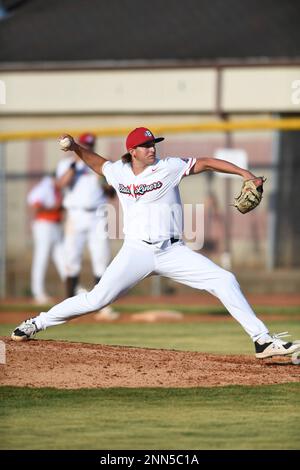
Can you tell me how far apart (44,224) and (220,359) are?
8.32 m

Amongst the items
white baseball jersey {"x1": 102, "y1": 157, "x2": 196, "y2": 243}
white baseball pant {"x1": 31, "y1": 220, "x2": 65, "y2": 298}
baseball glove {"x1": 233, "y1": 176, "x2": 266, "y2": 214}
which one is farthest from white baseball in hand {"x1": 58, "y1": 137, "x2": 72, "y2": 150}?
white baseball pant {"x1": 31, "y1": 220, "x2": 65, "y2": 298}

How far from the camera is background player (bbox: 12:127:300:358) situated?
7.84 metres

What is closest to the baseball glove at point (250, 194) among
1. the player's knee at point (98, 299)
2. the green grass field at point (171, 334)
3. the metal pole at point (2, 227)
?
the player's knee at point (98, 299)

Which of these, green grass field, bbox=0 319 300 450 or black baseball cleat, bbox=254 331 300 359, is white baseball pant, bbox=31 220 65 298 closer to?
black baseball cleat, bbox=254 331 300 359

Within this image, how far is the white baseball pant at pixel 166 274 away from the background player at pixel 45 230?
8.17m

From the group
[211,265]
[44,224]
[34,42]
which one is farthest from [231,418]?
[34,42]

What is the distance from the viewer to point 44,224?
1648cm

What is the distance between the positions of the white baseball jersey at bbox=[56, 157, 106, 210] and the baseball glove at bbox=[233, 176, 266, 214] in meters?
5.71

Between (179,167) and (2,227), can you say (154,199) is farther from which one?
(2,227)

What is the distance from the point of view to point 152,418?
6.48 meters

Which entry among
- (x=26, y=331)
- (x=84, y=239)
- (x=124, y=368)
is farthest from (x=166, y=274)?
(x=84, y=239)

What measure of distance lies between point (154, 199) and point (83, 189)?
18.4 feet

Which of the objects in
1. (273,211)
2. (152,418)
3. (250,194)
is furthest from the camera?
(273,211)
